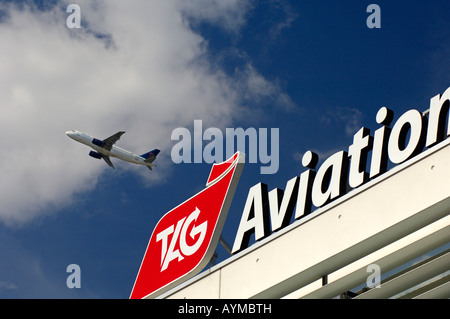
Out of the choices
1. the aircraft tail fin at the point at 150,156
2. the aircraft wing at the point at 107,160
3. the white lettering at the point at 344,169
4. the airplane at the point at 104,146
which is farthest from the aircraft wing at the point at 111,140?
the white lettering at the point at 344,169

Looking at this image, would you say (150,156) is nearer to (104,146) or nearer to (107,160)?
(107,160)

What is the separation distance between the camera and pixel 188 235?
27406mm

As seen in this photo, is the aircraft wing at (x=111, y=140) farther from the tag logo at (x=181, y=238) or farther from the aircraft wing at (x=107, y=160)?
the tag logo at (x=181, y=238)

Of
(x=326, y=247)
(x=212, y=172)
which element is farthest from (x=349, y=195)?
(x=212, y=172)

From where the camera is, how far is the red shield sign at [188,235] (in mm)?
25906

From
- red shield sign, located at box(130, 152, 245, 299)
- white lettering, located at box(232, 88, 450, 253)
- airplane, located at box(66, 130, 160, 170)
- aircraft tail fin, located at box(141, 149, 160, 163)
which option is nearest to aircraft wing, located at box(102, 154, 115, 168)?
airplane, located at box(66, 130, 160, 170)

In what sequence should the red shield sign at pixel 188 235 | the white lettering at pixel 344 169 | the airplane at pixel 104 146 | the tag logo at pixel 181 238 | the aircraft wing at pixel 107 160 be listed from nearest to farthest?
the white lettering at pixel 344 169 → the red shield sign at pixel 188 235 → the tag logo at pixel 181 238 → the airplane at pixel 104 146 → the aircraft wing at pixel 107 160

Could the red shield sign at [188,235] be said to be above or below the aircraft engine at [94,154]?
below

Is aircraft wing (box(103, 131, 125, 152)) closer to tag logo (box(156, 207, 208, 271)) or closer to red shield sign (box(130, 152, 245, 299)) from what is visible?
red shield sign (box(130, 152, 245, 299))

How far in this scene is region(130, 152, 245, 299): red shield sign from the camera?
25906 millimetres

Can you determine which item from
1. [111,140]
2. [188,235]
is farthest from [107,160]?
[188,235]
